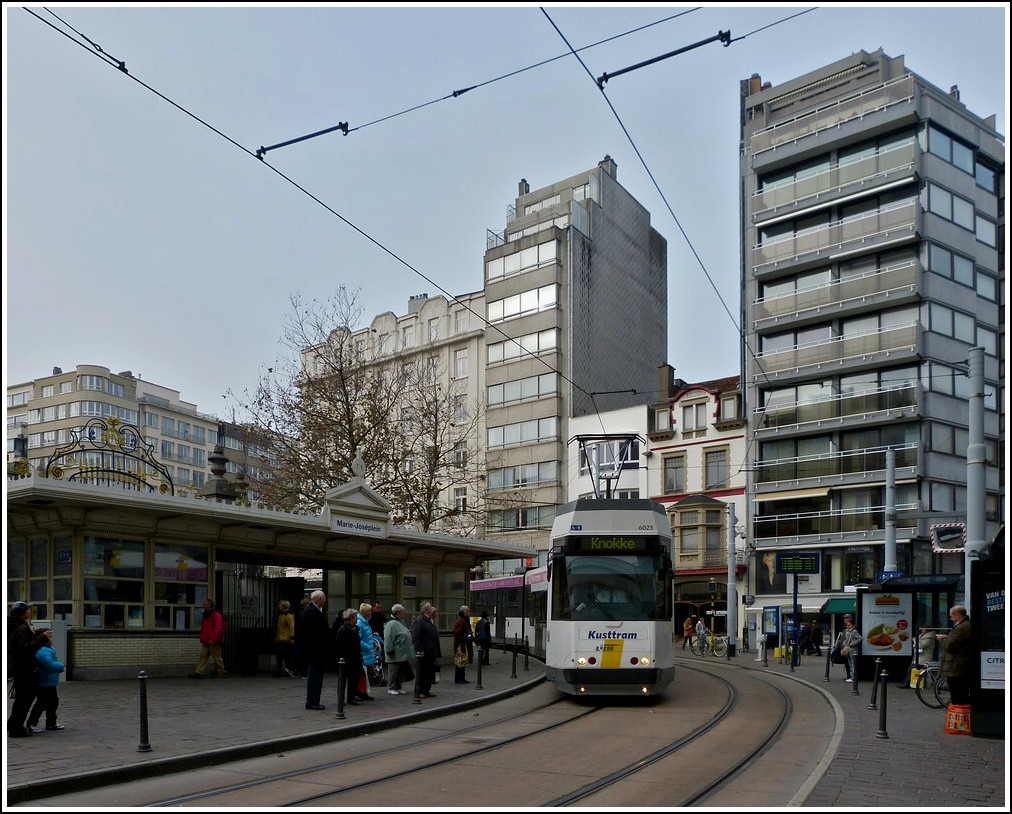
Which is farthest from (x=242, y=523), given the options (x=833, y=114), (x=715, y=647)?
(x=833, y=114)

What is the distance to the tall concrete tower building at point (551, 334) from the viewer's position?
5806 cm

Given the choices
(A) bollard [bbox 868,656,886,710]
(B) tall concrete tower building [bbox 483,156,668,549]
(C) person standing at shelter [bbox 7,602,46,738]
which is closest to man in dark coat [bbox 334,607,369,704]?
(C) person standing at shelter [bbox 7,602,46,738]

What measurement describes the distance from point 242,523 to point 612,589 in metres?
7.48

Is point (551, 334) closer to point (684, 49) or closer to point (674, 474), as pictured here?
point (674, 474)

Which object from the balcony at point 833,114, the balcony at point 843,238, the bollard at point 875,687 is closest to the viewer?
the bollard at point 875,687

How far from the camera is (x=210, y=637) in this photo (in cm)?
2006

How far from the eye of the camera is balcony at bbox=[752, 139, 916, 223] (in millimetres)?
49250

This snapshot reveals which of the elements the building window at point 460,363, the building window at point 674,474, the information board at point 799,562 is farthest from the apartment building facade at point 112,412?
the information board at point 799,562

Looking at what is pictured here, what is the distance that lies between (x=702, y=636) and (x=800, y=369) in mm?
16326

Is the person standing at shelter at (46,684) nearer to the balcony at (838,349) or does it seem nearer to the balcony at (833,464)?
the balcony at (838,349)

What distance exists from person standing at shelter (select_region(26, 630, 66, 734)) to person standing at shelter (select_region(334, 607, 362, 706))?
14.4 ft

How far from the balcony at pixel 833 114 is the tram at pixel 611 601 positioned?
38.0 m

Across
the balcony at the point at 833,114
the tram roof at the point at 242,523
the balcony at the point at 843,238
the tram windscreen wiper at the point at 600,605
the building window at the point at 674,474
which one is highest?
the balcony at the point at 833,114

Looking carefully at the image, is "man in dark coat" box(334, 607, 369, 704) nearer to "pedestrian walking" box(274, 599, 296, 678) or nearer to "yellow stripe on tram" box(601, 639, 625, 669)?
"yellow stripe on tram" box(601, 639, 625, 669)
